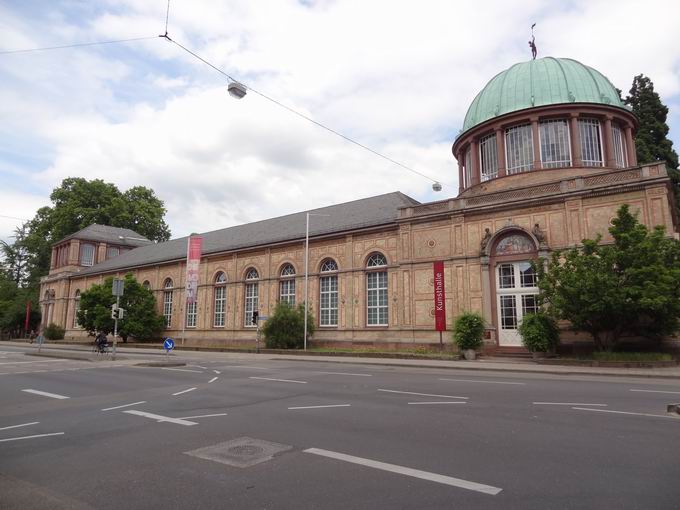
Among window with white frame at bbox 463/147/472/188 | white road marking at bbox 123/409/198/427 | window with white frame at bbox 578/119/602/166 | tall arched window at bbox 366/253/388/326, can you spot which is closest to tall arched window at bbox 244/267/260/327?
tall arched window at bbox 366/253/388/326

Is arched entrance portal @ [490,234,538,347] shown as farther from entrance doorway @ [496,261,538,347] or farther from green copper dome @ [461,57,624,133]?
green copper dome @ [461,57,624,133]

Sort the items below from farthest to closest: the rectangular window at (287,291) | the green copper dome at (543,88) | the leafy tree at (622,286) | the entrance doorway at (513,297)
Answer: the rectangular window at (287,291)
the green copper dome at (543,88)
the entrance doorway at (513,297)
the leafy tree at (622,286)

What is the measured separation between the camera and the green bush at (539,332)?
21625mm

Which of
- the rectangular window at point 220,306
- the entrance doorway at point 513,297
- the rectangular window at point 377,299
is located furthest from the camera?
the rectangular window at point 220,306

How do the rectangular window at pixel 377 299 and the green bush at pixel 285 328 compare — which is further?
the green bush at pixel 285 328

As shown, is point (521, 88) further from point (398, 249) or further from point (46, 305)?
point (46, 305)

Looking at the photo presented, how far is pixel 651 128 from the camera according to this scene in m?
37.6

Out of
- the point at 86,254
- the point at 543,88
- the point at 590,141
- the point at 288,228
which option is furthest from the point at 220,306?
the point at 590,141

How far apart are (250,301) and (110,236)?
33.3 metres

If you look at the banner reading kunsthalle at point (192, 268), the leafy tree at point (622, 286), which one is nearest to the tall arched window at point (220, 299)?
the banner reading kunsthalle at point (192, 268)

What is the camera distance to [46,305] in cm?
6350

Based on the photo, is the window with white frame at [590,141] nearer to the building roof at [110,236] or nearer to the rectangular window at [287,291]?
the rectangular window at [287,291]

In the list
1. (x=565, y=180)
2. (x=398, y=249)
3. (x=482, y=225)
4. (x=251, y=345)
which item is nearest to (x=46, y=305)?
(x=251, y=345)

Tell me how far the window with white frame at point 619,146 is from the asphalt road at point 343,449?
2102 centimetres
